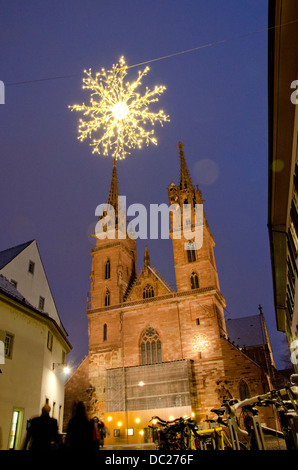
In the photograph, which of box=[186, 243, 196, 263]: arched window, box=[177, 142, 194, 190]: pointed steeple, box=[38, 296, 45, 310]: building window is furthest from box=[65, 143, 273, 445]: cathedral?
box=[38, 296, 45, 310]: building window

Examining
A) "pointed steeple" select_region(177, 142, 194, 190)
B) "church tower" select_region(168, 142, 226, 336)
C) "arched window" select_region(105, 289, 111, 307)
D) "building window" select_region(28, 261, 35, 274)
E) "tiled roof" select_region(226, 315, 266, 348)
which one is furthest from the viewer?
"tiled roof" select_region(226, 315, 266, 348)

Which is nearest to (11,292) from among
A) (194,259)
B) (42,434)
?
(42,434)

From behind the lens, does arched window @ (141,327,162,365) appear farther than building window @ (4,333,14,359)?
Yes

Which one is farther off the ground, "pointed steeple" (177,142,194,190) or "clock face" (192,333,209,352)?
Result: "pointed steeple" (177,142,194,190)

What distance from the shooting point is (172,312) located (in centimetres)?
3453

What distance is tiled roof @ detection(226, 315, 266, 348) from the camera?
54547 mm

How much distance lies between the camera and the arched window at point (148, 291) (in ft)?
122

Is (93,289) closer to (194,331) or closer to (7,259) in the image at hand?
(194,331)

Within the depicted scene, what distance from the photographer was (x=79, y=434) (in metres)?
5.52

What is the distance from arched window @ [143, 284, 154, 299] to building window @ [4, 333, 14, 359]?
23497 millimetres

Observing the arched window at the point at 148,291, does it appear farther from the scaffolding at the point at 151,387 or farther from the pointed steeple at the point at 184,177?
the pointed steeple at the point at 184,177

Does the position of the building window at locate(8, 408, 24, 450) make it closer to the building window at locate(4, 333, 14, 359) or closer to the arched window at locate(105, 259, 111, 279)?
the building window at locate(4, 333, 14, 359)

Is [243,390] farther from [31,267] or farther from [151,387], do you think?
[31,267]

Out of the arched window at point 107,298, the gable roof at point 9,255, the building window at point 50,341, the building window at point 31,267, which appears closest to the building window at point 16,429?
the building window at point 50,341
